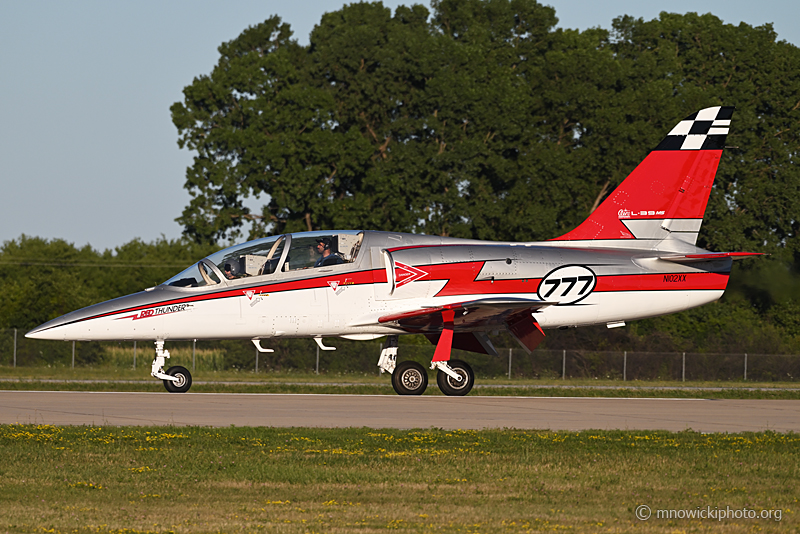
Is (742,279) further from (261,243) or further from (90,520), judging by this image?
(90,520)

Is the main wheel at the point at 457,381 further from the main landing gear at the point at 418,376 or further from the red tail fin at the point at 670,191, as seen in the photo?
the red tail fin at the point at 670,191

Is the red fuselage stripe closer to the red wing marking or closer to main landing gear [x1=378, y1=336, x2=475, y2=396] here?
the red wing marking

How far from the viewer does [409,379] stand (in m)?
19.7

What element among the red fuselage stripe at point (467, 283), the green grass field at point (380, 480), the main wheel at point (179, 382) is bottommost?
the green grass field at point (380, 480)

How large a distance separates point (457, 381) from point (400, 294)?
87.8 inches

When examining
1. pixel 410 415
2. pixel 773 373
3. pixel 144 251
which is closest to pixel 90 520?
pixel 410 415

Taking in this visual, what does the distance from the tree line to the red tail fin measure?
2459cm

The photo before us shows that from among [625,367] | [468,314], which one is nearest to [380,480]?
[468,314]

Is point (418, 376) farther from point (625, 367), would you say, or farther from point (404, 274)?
point (625, 367)

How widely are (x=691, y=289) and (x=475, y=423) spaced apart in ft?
26.6

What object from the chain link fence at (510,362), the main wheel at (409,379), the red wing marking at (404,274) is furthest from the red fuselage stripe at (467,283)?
the chain link fence at (510,362)

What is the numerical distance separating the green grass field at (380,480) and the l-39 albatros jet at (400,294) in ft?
20.0

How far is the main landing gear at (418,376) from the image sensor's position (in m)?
19.4

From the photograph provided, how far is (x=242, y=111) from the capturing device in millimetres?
51781
